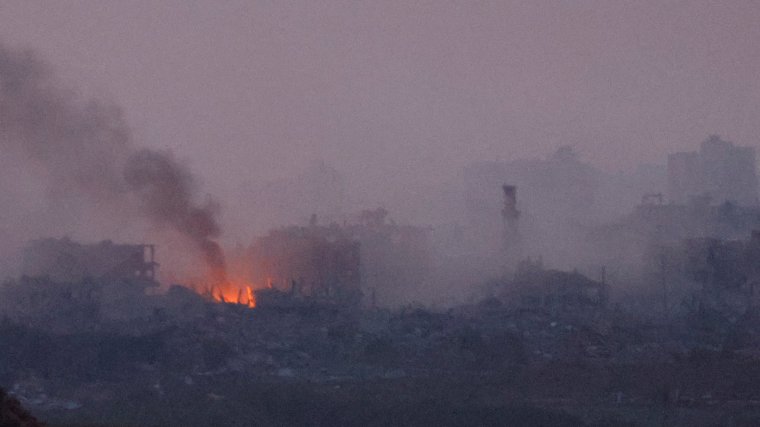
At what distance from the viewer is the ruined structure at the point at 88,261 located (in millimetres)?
48812

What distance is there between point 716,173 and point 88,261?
54.6m

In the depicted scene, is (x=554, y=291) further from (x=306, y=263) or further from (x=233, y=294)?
(x=233, y=294)

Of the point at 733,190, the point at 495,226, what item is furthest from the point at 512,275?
the point at 733,190

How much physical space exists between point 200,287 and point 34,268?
7.11 metres

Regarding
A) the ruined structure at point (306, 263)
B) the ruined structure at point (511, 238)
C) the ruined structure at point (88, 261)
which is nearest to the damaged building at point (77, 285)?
the ruined structure at point (88, 261)

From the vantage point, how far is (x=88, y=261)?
4938 cm

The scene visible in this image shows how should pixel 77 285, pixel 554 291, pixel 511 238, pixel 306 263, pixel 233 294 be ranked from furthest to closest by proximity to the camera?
pixel 511 238 → pixel 306 263 → pixel 233 294 → pixel 554 291 → pixel 77 285

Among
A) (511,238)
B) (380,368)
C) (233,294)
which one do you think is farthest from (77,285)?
(511,238)

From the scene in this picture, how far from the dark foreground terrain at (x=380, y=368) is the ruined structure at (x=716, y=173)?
46.7 m

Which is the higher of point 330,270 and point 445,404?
point 330,270

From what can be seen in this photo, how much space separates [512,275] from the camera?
2156 inches

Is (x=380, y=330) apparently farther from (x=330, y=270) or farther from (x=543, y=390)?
(x=330, y=270)

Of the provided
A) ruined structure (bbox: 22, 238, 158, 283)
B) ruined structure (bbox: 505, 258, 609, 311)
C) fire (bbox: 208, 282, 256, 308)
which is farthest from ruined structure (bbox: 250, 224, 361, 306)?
Result: ruined structure (bbox: 505, 258, 609, 311)

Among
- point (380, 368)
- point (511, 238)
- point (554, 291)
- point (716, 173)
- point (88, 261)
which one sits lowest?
point (380, 368)
